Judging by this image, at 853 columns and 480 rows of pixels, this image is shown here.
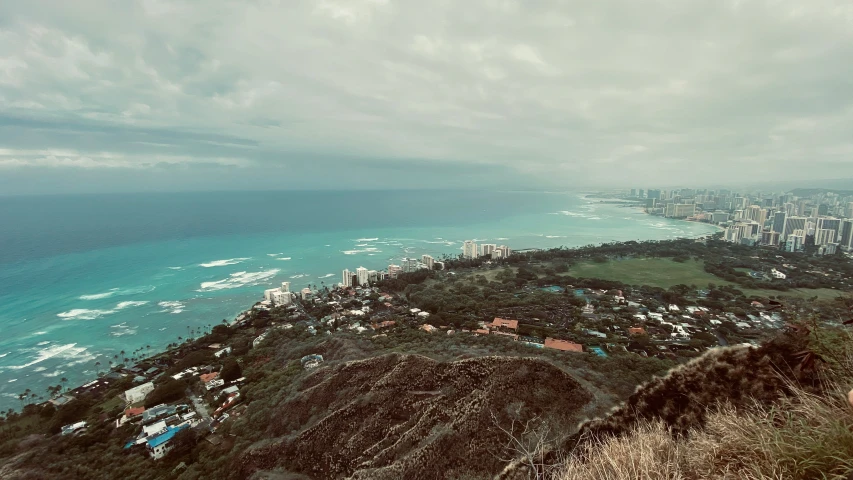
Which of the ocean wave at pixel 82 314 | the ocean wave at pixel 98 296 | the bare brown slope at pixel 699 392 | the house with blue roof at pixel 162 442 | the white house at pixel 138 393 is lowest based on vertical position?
the white house at pixel 138 393

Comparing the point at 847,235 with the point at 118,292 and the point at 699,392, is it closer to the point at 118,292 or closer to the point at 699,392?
the point at 699,392

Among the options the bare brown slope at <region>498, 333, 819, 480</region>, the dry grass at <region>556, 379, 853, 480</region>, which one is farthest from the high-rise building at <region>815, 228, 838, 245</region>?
the dry grass at <region>556, 379, 853, 480</region>

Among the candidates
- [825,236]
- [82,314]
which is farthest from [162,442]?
[825,236]

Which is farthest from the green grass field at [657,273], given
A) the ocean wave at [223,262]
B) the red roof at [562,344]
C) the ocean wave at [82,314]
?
the ocean wave at [82,314]

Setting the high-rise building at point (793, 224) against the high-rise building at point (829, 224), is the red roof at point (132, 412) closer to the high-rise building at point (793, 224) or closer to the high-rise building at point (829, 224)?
the high-rise building at point (793, 224)

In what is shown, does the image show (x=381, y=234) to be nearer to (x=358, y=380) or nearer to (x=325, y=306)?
(x=325, y=306)

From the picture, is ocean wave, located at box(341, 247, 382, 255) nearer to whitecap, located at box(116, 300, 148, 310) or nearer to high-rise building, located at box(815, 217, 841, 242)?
whitecap, located at box(116, 300, 148, 310)
